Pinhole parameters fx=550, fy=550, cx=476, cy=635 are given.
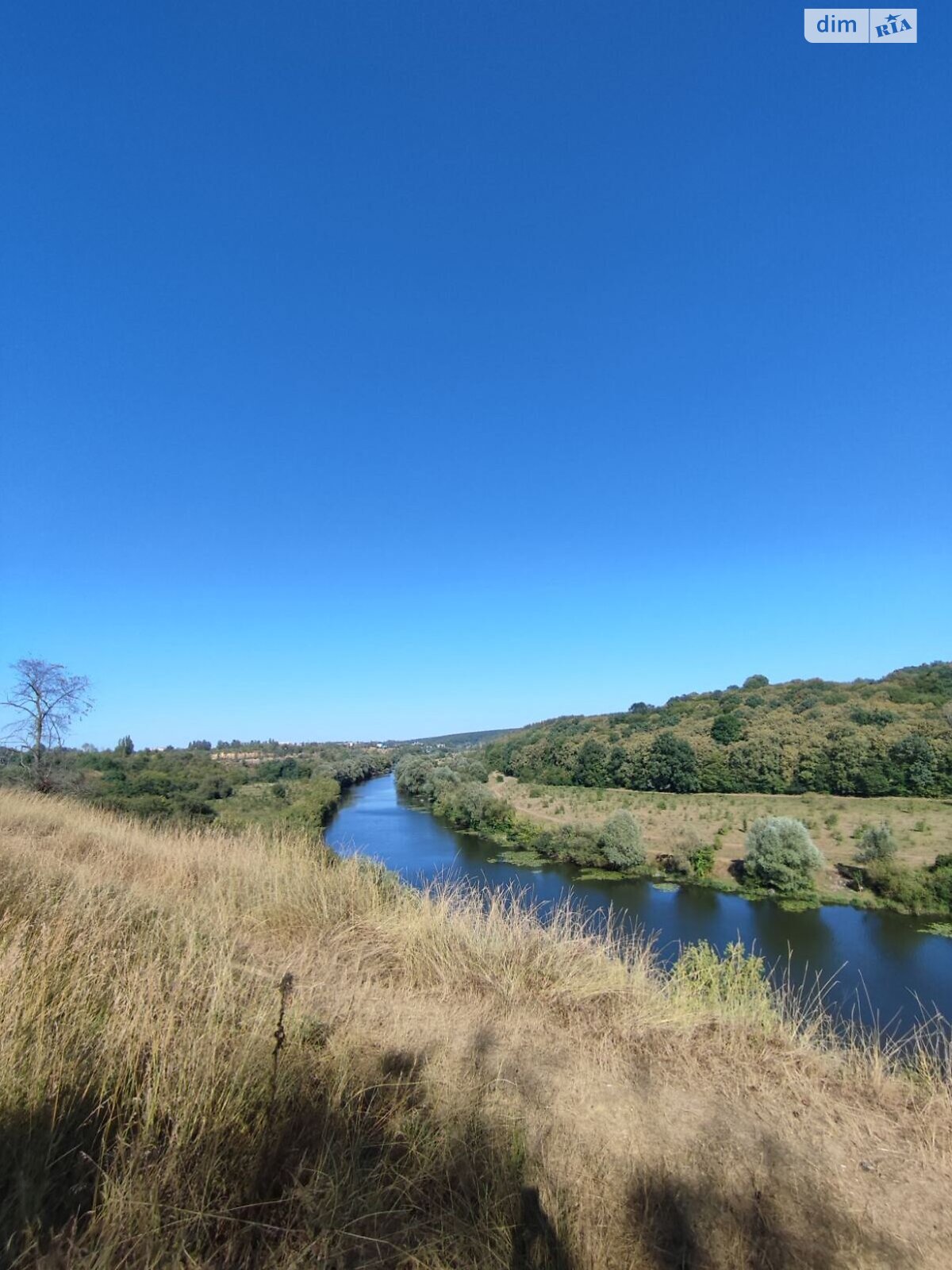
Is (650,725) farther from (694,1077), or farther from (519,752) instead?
(694,1077)

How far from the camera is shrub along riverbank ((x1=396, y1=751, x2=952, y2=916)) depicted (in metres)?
24.8

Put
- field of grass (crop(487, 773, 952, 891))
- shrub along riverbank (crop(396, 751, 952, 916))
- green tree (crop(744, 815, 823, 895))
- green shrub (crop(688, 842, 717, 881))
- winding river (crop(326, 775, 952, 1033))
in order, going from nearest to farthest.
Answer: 1. winding river (crop(326, 775, 952, 1033))
2. shrub along riverbank (crop(396, 751, 952, 916))
3. green tree (crop(744, 815, 823, 895))
4. green shrub (crop(688, 842, 717, 881))
5. field of grass (crop(487, 773, 952, 891))

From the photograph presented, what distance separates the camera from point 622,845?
31078 millimetres

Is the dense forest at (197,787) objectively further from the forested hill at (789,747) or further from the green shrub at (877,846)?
the forested hill at (789,747)

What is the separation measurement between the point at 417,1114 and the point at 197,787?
44.3m

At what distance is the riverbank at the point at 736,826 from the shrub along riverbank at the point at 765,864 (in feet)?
0.32

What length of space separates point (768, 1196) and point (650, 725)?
88.5 metres

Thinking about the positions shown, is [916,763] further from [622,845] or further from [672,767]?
[622,845]

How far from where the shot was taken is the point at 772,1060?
3.28 metres

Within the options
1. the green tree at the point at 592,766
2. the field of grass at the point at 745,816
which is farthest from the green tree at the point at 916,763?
the green tree at the point at 592,766

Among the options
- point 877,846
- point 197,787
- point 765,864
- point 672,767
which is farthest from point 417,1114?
point 672,767

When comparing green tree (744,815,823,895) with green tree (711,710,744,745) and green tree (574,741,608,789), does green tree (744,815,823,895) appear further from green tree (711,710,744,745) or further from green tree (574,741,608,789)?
green tree (574,741,608,789)

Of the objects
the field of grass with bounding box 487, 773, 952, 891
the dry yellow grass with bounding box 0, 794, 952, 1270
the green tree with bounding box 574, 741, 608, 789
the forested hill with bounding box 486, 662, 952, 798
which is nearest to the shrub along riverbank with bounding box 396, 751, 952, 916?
the field of grass with bounding box 487, 773, 952, 891

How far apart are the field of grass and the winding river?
4.05m
